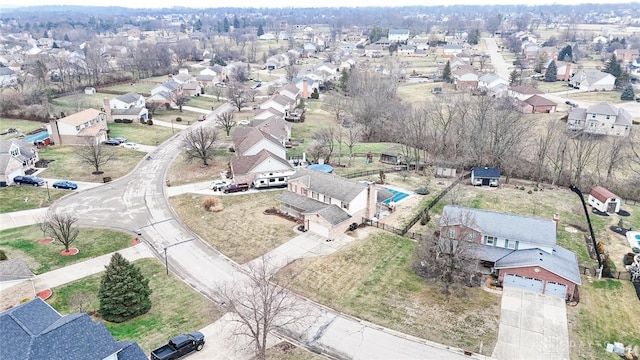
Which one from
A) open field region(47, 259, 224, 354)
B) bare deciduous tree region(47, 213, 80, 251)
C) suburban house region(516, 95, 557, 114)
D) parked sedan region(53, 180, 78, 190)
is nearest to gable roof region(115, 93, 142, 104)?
parked sedan region(53, 180, 78, 190)

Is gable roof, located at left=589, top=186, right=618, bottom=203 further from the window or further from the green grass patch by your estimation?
the green grass patch

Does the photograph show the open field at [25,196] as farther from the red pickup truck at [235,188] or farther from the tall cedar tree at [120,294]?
the tall cedar tree at [120,294]

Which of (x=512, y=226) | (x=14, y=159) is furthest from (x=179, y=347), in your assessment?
(x=14, y=159)

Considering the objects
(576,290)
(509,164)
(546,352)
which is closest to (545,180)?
(509,164)

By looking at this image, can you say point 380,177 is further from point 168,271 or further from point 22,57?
point 22,57

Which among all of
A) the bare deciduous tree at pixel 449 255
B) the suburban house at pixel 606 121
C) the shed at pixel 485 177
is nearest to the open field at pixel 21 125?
the bare deciduous tree at pixel 449 255

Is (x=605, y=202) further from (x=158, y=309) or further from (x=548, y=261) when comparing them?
(x=158, y=309)
